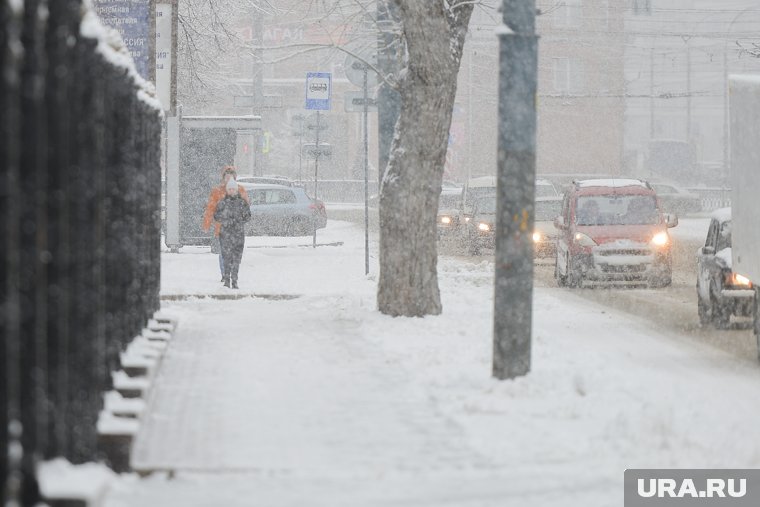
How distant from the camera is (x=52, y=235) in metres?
5.54

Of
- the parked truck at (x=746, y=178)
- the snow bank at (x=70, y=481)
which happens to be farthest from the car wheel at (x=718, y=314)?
the snow bank at (x=70, y=481)

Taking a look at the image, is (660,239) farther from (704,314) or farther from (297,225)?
(297,225)

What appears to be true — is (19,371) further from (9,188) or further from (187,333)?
(187,333)

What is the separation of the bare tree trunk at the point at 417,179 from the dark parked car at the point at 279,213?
70.4 feet

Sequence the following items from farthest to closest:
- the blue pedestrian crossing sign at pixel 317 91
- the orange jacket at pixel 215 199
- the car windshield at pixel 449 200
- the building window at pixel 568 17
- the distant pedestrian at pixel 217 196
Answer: the building window at pixel 568 17 < the car windshield at pixel 449 200 < the blue pedestrian crossing sign at pixel 317 91 < the orange jacket at pixel 215 199 < the distant pedestrian at pixel 217 196

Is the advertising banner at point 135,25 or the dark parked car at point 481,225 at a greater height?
the advertising banner at point 135,25

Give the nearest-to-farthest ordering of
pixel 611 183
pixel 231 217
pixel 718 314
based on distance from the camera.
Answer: pixel 718 314 < pixel 231 217 < pixel 611 183

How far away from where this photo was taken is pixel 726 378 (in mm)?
11297

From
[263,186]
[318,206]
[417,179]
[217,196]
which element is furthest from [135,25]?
[318,206]

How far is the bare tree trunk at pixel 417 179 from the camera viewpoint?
48.2ft

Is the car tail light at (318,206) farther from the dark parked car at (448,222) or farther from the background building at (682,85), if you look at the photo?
the background building at (682,85)

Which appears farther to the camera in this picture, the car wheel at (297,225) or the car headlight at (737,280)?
the car wheel at (297,225)

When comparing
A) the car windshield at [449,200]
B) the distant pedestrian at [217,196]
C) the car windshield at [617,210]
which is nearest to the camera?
the distant pedestrian at [217,196]

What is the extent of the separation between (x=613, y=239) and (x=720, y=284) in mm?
6554
